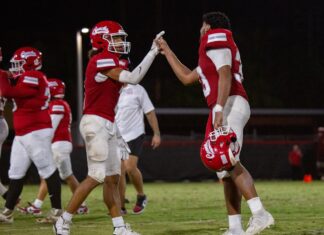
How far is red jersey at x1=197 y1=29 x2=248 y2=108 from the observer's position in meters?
8.05

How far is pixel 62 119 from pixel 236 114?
485 centimetres

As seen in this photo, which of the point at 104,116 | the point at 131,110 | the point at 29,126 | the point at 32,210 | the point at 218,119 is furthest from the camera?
the point at 131,110

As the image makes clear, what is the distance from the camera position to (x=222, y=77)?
7.96 meters

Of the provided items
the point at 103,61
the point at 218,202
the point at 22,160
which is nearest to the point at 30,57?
the point at 22,160

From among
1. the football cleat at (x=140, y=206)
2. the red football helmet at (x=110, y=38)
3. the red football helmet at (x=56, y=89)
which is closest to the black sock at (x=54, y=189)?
the football cleat at (x=140, y=206)

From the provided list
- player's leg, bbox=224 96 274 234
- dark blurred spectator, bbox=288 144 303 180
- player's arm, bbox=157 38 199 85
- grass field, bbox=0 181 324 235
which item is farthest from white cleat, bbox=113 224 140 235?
dark blurred spectator, bbox=288 144 303 180

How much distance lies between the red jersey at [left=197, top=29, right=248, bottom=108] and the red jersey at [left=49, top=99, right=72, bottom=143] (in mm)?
4462

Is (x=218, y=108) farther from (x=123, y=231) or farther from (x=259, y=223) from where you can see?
(x=123, y=231)

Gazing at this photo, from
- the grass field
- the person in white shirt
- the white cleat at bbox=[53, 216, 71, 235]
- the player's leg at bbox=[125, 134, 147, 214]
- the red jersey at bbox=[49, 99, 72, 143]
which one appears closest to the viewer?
the white cleat at bbox=[53, 216, 71, 235]

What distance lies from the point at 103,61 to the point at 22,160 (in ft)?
9.88

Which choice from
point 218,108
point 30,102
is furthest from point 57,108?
point 218,108

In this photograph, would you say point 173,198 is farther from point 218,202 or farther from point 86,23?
point 86,23

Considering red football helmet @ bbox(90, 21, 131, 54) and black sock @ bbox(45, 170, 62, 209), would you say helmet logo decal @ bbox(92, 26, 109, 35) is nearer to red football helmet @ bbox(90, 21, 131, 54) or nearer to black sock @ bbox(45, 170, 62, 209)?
red football helmet @ bbox(90, 21, 131, 54)

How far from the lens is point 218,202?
45.7 ft
